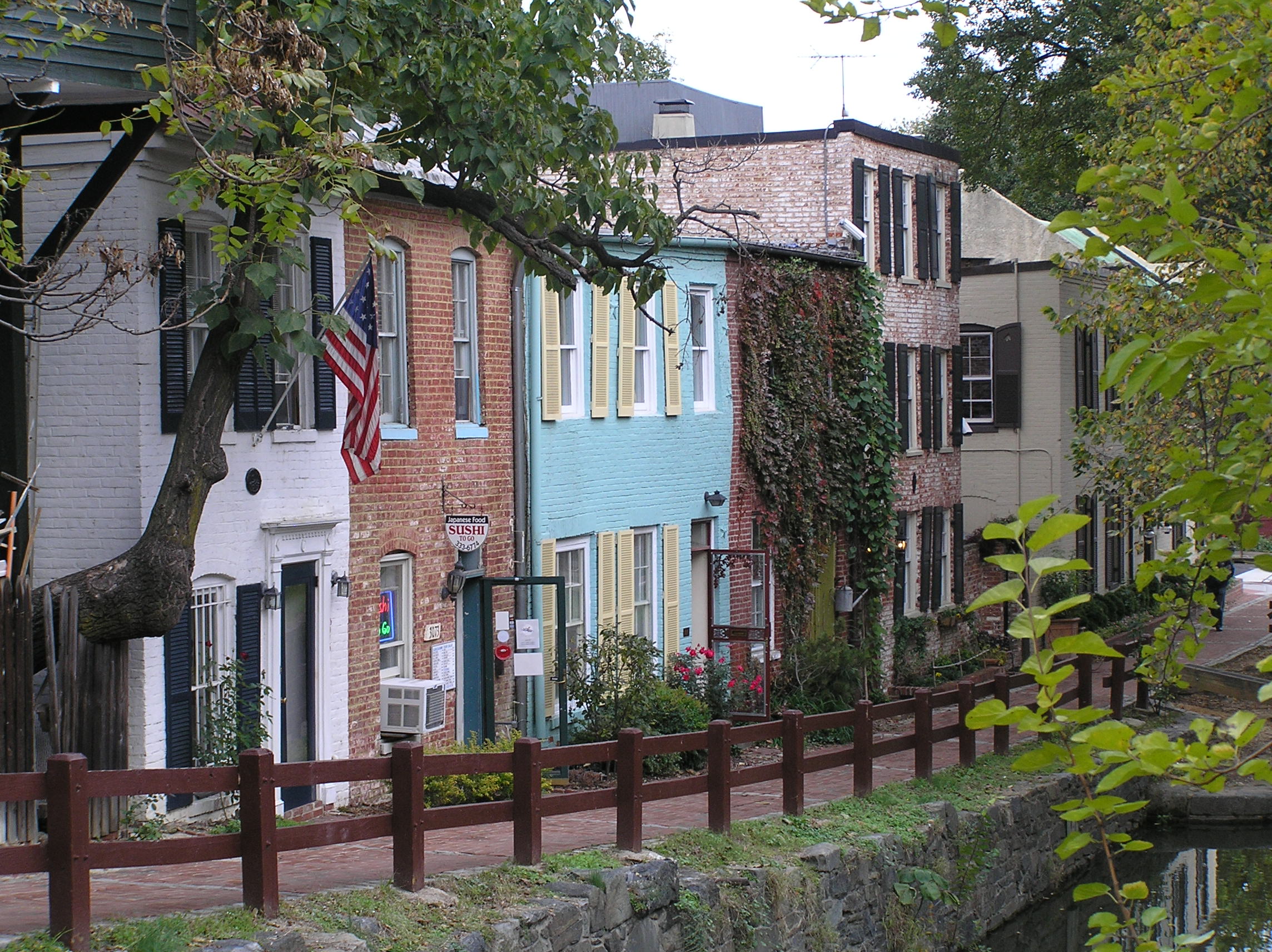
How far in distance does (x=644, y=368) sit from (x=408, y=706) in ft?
20.4

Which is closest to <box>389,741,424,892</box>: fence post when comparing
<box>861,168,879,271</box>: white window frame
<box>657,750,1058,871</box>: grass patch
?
<box>657,750,1058,871</box>: grass patch

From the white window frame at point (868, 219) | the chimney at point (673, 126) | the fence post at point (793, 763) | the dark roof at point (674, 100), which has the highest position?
the dark roof at point (674, 100)

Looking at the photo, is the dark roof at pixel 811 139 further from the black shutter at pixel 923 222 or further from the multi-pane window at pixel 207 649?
the multi-pane window at pixel 207 649

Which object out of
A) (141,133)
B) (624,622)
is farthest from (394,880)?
(624,622)

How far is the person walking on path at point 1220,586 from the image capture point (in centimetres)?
648

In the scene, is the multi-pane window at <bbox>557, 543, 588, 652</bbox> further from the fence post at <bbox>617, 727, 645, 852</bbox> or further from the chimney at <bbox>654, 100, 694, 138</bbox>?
the chimney at <bbox>654, 100, 694, 138</bbox>

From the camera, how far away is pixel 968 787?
15258 millimetres

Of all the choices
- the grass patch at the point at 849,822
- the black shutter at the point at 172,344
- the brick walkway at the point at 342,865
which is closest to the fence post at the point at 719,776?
the grass patch at the point at 849,822

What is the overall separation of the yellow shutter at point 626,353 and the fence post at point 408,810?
9742 mm

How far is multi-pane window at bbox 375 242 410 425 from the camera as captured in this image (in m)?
14.9

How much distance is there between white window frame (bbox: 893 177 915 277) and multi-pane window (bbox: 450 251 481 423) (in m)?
10.9

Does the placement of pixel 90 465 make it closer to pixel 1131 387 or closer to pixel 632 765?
pixel 632 765

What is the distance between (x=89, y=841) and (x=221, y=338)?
4.55 metres

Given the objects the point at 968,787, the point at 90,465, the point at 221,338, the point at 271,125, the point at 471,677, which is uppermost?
the point at 271,125
